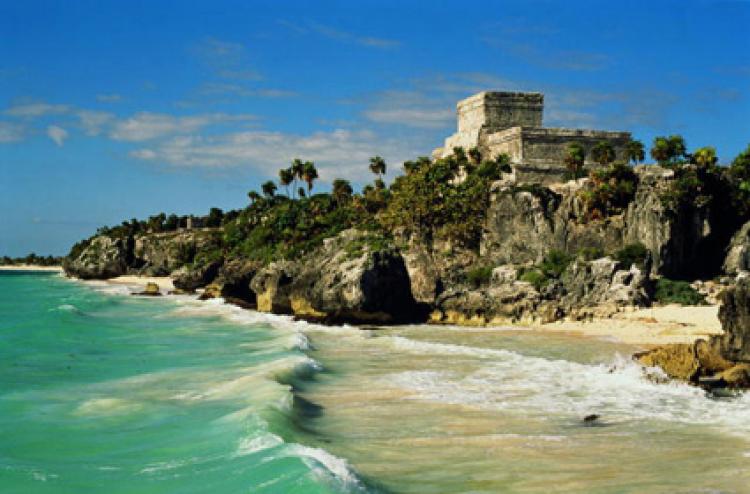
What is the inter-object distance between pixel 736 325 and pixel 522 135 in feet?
119

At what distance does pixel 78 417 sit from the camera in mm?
18109

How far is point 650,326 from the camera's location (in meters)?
33.9

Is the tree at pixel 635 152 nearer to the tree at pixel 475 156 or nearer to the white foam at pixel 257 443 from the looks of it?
the tree at pixel 475 156

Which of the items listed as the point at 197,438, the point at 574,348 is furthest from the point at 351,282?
the point at 197,438

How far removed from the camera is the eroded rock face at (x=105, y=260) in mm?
106250

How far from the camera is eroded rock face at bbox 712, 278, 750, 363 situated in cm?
2088

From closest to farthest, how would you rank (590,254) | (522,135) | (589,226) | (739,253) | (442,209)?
(590,254) < (739,253) < (589,226) < (442,209) < (522,135)

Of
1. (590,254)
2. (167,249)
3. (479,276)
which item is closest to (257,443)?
(590,254)

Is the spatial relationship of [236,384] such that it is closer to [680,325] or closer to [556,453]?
[556,453]

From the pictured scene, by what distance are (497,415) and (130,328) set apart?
28.7 m

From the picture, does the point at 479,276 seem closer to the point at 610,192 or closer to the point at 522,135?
the point at 610,192

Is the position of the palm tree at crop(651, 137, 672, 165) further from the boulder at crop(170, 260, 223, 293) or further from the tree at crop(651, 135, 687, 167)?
the boulder at crop(170, 260, 223, 293)

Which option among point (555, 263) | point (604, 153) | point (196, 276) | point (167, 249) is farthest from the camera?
point (167, 249)

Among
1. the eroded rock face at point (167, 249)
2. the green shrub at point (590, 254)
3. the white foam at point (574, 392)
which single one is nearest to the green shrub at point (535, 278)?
the green shrub at point (590, 254)
